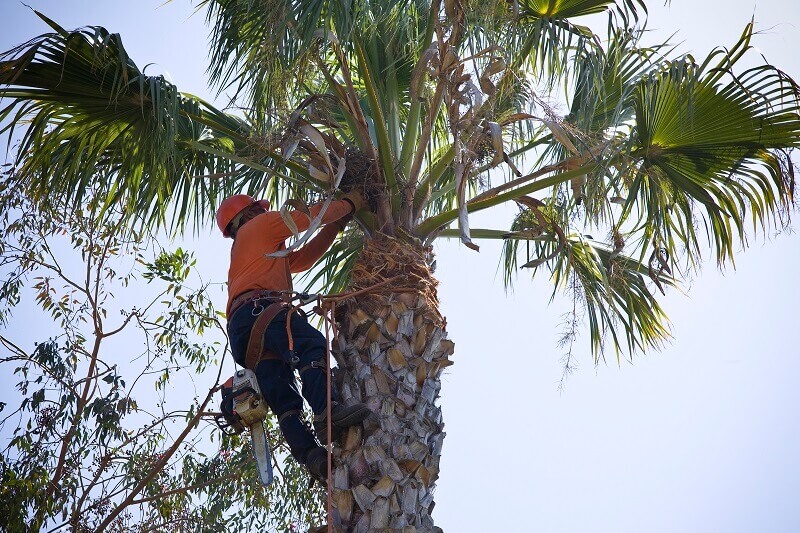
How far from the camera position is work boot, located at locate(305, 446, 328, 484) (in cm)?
530

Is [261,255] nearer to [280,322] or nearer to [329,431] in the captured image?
[280,322]

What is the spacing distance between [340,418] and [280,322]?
878 mm

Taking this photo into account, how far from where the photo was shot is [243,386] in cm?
563

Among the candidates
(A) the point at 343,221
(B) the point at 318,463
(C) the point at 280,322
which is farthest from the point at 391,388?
(A) the point at 343,221

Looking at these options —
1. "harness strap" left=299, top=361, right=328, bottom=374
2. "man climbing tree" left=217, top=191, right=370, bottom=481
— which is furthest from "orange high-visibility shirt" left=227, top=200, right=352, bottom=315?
"harness strap" left=299, top=361, right=328, bottom=374

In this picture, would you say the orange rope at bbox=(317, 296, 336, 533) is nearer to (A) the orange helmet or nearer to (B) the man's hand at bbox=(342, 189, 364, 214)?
(B) the man's hand at bbox=(342, 189, 364, 214)

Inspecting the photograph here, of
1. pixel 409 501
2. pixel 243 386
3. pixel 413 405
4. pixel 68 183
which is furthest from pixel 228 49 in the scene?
pixel 409 501

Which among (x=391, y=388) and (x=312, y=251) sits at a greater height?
(x=312, y=251)

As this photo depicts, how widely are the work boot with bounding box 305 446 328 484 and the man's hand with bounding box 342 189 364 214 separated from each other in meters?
1.61

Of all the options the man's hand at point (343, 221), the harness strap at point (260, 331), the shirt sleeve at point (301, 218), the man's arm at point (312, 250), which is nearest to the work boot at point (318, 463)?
the harness strap at point (260, 331)

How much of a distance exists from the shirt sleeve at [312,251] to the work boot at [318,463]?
5.52 ft

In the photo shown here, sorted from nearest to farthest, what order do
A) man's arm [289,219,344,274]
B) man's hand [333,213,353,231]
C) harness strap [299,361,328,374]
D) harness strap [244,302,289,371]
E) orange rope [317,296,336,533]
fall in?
orange rope [317,296,336,533] < harness strap [299,361,328,374] < harness strap [244,302,289,371] < man's hand [333,213,353,231] < man's arm [289,219,344,274]

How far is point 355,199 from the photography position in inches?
238

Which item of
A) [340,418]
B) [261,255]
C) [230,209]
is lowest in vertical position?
[340,418]
